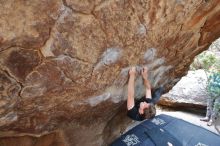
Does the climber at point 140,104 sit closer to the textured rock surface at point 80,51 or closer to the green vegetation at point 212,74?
the textured rock surface at point 80,51

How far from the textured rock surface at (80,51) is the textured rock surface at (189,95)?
3.55m

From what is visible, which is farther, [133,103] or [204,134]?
[204,134]

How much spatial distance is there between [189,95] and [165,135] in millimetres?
3660

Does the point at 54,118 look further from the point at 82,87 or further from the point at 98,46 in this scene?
the point at 98,46

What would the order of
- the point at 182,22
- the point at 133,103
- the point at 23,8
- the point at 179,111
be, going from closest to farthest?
1. the point at 23,8
2. the point at 182,22
3. the point at 133,103
4. the point at 179,111

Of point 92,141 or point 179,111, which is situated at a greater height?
point 92,141

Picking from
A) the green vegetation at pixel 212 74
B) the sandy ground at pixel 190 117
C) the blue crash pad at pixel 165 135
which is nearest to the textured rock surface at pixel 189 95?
the sandy ground at pixel 190 117

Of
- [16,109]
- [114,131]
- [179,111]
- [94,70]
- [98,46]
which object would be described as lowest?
[179,111]

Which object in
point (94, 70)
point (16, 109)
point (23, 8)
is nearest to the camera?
point (23, 8)

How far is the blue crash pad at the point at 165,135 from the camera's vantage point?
356 cm

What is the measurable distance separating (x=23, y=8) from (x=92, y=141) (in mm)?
2207

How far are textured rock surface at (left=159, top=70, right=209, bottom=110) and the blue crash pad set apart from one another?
2765 mm

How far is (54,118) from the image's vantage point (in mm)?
2900

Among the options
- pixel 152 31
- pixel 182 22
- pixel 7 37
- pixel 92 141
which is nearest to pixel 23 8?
pixel 7 37
